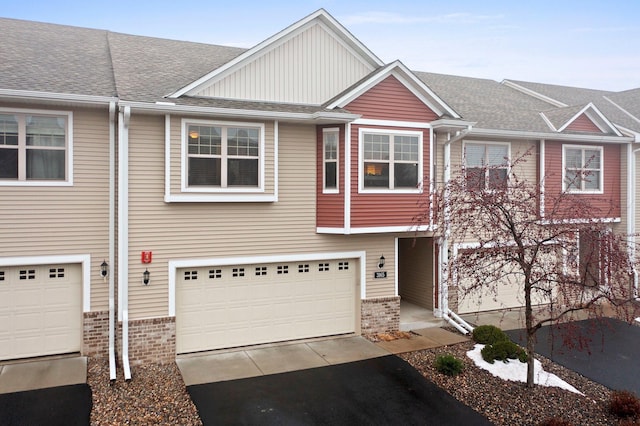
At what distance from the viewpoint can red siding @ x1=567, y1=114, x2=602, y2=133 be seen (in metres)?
14.8

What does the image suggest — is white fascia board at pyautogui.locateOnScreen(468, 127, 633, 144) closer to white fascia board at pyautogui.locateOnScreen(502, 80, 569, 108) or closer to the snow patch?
white fascia board at pyautogui.locateOnScreen(502, 80, 569, 108)

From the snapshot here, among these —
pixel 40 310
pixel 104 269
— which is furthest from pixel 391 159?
pixel 40 310

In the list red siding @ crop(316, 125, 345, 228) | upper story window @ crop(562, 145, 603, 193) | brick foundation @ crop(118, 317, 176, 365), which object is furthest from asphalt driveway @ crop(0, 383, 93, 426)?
upper story window @ crop(562, 145, 603, 193)

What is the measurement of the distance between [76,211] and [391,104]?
7.91m

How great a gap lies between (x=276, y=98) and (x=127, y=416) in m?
7.68

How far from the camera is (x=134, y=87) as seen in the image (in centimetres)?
1024

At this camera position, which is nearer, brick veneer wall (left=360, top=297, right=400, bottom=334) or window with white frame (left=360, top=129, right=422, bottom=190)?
window with white frame (left=360, top=129, right=422, bottom=190)

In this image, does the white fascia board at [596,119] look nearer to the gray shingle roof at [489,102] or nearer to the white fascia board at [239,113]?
the gray shingle roof at [489,102]

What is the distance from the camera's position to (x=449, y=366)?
9422mm

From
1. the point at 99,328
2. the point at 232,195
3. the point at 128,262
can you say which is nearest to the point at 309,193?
the point at 232,195

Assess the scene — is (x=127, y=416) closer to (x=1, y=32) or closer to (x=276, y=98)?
(x=276, y=98)

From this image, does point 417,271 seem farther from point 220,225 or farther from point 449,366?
point 220,225

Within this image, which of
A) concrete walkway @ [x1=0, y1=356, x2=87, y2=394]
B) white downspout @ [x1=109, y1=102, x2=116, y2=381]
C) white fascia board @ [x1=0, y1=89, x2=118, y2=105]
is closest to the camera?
concrete walkway @ [x1=0, y1=356, x2=87, y2=394]

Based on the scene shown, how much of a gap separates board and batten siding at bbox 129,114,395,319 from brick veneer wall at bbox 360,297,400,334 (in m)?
0.22
